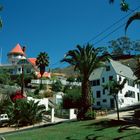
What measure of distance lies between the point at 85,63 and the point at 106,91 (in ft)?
119

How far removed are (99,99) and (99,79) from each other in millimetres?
4861

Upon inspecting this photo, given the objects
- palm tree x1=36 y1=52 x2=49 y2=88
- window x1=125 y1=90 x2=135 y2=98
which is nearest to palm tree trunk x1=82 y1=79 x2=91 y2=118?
window x1=125 y1=90 x2=135 y2=98

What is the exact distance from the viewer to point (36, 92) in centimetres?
8175

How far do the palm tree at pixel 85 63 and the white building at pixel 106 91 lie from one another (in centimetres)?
3121

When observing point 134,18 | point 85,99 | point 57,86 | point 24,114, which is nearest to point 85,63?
point 85,99

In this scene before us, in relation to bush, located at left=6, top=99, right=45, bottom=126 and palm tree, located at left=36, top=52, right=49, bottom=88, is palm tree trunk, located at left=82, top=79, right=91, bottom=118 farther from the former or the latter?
palm tree, located at left=36, top=52, right=49, bottom=88

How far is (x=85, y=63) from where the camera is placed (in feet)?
141

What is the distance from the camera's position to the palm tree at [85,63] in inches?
1656

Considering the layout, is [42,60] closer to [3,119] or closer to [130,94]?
[130,94]

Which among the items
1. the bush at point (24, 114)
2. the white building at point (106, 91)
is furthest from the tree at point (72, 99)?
the bush at point (24, 114)

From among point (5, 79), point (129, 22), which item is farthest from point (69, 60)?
point (5, 79)

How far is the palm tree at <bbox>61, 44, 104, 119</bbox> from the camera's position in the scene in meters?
42.1

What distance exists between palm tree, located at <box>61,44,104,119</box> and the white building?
31210 millimetres

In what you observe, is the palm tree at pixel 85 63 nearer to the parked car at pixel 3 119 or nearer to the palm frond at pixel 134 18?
the parked car at pixel 3 119
